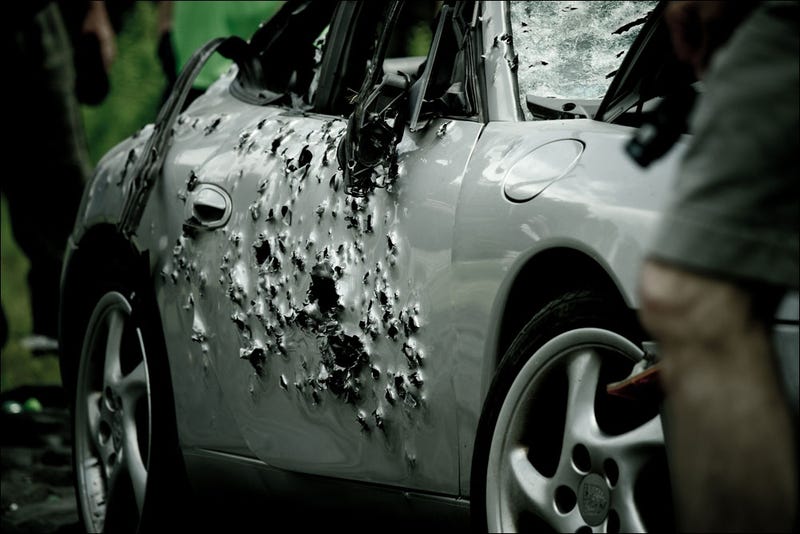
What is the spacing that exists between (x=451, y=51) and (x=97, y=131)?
30.5ft

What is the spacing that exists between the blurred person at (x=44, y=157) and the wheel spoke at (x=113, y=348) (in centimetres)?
551

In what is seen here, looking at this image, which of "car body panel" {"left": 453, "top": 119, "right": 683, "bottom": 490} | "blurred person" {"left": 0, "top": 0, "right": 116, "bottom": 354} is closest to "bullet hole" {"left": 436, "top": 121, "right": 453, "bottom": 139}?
"car body panel" {"left": 453, "top": 119, "right": 683, "bottom": 490}

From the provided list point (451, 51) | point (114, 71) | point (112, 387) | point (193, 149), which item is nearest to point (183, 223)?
point (193, 149)

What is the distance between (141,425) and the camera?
186 inches

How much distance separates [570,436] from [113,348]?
2235 millimetres

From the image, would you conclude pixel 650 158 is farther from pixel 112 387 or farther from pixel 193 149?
pixel 112 387

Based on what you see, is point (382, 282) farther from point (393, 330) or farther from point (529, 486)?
point (529, 486)

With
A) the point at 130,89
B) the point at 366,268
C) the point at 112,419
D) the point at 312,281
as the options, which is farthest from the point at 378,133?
the point at 130,89

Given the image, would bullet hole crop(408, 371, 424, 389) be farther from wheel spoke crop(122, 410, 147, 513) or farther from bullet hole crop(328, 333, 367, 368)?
→ wheel spoke crop(122, 410, 147, 513)

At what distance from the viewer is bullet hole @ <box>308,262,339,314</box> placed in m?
3.68

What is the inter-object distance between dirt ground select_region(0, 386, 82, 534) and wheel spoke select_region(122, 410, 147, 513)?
0.89m

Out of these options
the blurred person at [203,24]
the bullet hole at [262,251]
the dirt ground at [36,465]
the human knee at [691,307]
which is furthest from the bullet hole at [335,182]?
the blurred person at [203,24]

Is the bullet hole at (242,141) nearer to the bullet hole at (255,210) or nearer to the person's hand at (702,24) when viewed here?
the bullet hole at (255,210)

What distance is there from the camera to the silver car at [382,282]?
294cm
